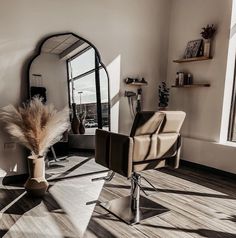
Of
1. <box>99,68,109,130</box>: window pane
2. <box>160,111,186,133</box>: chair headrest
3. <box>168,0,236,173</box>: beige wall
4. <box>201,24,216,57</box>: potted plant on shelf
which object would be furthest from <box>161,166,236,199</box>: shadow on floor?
<box>201,24,216,57</box>: potted plant on shelf

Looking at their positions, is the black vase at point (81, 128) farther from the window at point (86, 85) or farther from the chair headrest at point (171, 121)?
the chair headrest at point (171, 121)

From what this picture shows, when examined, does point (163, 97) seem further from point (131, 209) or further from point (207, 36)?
point (131, 209)

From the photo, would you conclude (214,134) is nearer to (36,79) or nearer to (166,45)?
(166,45)

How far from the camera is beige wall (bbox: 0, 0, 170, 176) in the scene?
3.07 m

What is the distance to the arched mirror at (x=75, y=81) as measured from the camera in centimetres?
329

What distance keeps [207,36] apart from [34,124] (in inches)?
112

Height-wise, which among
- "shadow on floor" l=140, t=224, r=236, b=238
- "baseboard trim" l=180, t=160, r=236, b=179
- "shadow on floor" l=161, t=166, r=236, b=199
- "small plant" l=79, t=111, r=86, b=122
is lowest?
"shadow on floor" l=161, t=166, r=236, b=199

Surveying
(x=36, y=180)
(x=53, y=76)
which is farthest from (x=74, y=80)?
(x=36, y=180)

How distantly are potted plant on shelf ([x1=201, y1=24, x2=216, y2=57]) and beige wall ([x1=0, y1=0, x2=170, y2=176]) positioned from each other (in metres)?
0.83

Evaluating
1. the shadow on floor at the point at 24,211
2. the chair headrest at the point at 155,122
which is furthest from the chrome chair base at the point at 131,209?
the chair headrest at the point at 155,122

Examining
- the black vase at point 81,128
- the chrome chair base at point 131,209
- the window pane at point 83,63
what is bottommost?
the chrome chair base at point 131,209

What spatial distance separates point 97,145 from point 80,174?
1259 millimetres

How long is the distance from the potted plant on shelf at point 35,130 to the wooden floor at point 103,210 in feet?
0.62

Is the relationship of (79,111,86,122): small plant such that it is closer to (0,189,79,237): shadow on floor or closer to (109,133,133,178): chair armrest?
(0,189,79,237): shadow on floor
